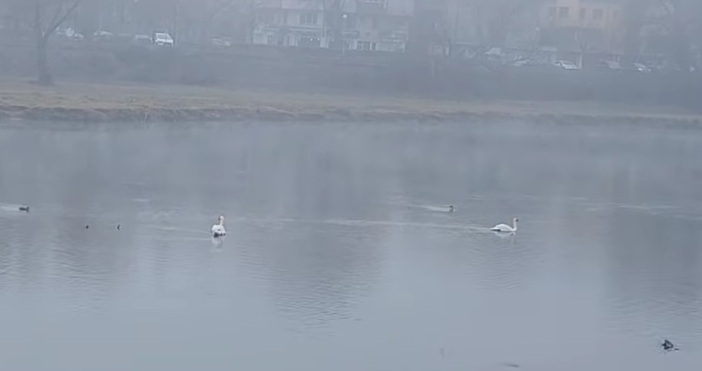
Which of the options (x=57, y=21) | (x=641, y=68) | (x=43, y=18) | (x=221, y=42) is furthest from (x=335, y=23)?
(x=57, y=21)

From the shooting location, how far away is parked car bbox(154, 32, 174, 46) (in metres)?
51.5

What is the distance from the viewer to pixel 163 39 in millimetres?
54438

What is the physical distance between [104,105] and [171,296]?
20853 millimetres

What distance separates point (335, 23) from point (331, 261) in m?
47.9

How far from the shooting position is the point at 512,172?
2833cm

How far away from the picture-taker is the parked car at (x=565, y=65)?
53.2 m

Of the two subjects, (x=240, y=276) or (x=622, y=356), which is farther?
(x=240, y=276)

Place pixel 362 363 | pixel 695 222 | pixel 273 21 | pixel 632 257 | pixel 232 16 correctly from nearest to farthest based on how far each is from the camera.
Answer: pixel 362 363
pixel 632 257
pixel 695 222
pixel 232 16
pixel 273 21

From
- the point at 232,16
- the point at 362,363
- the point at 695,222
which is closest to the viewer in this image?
the point at 362,363

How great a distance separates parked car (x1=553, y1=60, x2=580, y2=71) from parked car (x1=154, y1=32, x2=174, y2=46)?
12478mm

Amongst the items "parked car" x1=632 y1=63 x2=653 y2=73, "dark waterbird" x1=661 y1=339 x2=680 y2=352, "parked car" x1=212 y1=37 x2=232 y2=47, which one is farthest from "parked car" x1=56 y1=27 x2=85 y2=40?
"dark waterbird" x1=661 y1=339 x2=680 y2=352

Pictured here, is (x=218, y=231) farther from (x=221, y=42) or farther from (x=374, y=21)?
(x=374, y=21)

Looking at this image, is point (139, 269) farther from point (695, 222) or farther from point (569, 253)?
point (695, 222)

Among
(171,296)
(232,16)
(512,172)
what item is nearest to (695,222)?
(512,172)
